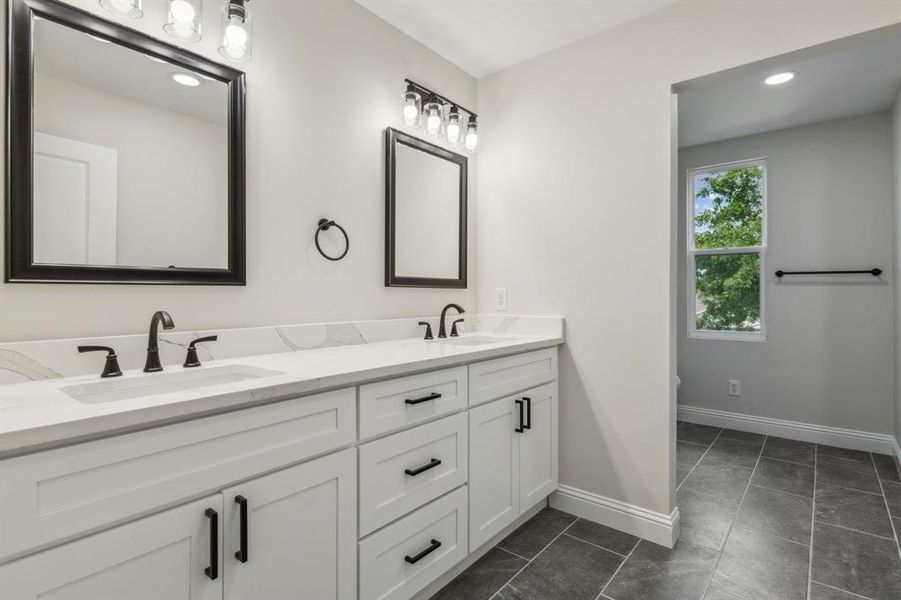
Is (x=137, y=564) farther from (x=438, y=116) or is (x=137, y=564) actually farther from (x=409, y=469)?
(x=438, y=116)

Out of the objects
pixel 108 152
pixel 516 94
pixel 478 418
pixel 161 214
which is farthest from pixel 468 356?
pixel 516 94

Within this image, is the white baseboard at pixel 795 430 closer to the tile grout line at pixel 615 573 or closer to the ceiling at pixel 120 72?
Answer: the tile grout line at pixel 615 573

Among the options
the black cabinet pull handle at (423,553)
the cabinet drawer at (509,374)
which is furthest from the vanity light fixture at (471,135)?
the black cabinet pull handle at (423,553)

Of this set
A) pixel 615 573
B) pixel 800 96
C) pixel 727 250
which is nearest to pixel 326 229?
pixel 615 573

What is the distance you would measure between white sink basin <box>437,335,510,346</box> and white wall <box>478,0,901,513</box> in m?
0.27

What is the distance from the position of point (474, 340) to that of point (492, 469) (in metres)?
0.73

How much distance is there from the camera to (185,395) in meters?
1.00

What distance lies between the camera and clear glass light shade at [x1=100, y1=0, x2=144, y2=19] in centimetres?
128

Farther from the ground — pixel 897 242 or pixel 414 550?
pixel 897 242

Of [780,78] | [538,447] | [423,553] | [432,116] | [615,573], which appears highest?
[780,78]

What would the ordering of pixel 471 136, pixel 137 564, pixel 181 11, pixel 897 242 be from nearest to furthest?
pixel 137 564, pixel 181 11, pixel 471 136, pixel 897 242

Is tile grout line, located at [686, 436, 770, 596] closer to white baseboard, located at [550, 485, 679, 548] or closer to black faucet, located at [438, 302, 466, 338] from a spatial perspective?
white baseboard, located at [550, 485, 679, 548]

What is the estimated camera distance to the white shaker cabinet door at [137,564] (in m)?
0.79

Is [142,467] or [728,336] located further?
[728,336]
